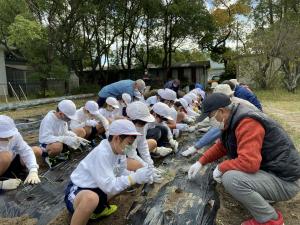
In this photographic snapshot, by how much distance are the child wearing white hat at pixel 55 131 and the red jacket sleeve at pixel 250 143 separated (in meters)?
2.16

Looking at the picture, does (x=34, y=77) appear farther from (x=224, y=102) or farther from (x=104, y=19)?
(x=224, y=102)

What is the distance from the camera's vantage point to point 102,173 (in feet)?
7.75

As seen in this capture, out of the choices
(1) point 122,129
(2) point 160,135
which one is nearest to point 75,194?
(1) point 122,129

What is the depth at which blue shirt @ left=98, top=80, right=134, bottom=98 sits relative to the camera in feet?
20.0

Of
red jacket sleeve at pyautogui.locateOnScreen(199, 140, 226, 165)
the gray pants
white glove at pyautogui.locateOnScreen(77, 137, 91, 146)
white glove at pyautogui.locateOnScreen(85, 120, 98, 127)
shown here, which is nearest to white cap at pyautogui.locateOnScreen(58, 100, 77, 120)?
white glove at pyautogui.locateOnScreen(77, 137, 91, 146)

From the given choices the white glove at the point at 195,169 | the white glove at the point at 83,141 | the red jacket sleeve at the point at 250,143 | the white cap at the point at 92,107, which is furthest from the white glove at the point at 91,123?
the red jacket sleeve at the point at 250,143

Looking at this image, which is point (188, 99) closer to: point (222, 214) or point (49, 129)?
point (49, 129)

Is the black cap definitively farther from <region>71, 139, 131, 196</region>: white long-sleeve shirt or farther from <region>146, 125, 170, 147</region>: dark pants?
<region>146, 125, 170, 147</region>: dark pants

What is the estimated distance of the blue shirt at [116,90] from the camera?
6086 millimetres

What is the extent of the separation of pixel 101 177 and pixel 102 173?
0.10 ft

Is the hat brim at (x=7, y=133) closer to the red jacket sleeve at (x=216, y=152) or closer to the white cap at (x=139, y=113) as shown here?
the white cap at (x=139, y=113)

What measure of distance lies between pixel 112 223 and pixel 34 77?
15633 mm

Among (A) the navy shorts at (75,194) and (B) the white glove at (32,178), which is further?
(B) the white glove at (32,178)

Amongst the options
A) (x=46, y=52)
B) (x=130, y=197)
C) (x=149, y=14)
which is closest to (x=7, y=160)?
(x=130, y=197)
